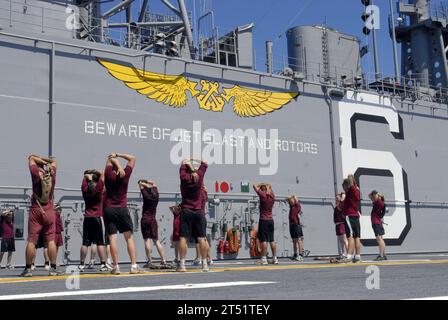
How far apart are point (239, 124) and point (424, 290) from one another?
11428 mm

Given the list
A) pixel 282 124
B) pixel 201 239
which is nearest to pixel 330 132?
pixel 282 124

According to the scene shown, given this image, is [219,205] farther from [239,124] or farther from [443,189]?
[443,189]

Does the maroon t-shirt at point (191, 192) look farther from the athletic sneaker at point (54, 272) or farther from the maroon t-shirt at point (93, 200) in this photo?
the athletic sneaker at point (54, 272)

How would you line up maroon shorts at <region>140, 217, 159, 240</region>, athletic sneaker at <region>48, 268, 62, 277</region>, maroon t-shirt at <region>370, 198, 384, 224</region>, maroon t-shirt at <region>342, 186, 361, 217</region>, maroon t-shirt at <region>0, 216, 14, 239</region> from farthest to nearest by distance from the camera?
maroon t-shirt at <region>370, 198, 384, 224</region> → maroon t-shirt at <region>0, 216, 14, 239</region> → maroon t-shirt at <region>342, 186, 361, 217</region> → maroon shorts at <region>140, 217, 159, 240</region> → athletic sneaker at <region>48, 268, 62, 277</region>

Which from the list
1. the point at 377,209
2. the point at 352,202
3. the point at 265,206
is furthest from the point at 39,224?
the point at 377,209

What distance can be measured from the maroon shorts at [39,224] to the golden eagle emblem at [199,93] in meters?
7.23

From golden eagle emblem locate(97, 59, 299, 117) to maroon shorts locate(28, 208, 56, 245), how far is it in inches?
285

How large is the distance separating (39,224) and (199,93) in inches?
339

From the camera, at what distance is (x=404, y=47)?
2542cm

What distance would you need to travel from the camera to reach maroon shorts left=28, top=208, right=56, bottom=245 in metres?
7.65

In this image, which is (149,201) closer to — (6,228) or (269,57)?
(6,228)

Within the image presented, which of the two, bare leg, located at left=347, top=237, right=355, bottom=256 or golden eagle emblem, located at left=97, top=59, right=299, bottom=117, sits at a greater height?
golden eagle emblem, located at left=97, top=59, right=299, bottom=117

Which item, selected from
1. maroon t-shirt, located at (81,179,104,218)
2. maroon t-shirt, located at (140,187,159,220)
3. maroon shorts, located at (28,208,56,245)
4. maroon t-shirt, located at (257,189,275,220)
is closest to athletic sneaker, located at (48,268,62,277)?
maroon shorts, located at (28,208,56,245)

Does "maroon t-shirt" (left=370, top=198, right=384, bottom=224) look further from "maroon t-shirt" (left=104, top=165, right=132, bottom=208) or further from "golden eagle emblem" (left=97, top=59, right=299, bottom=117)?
"maroon t-shirt" (left=104, top=165, right=132, bottom=208)
